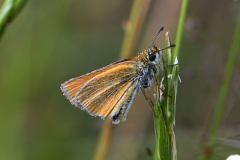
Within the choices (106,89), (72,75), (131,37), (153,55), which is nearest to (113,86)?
(106,89)

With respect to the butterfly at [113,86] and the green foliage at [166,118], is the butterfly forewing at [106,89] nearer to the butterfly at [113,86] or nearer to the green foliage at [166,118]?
the butterfly at [113,86]

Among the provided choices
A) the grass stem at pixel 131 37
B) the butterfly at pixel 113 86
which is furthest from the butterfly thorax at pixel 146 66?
the grass stem at pixel 131 37

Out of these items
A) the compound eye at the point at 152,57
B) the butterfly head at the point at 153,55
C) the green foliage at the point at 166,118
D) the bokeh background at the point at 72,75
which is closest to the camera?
the green foliage at the point at 166,118

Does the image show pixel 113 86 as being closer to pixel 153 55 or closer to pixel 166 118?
pixel 153 55

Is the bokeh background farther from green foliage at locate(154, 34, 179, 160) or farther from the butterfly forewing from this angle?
green foliage at locate(154, 34, 179, 160)

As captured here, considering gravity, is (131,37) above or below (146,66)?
above

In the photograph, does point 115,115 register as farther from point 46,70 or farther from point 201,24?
point 46,70
